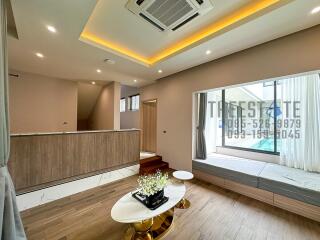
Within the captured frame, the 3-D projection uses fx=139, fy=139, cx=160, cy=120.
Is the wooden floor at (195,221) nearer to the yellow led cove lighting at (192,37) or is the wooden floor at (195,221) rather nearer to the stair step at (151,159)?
the stair step at (151,159)

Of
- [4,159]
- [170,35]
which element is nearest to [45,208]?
[4,159]

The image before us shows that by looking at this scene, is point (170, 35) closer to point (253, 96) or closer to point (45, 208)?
point (253, 96)

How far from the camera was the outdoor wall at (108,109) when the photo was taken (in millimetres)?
4977

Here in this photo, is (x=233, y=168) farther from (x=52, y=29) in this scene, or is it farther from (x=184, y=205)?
(x=52, y=29)

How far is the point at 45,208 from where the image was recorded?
8.09 feet

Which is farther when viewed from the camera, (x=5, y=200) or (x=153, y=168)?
→ (x=153, y=168)

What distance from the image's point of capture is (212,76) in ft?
11.3

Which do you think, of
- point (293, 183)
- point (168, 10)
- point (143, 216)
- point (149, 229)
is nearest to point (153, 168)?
point (149, 229)

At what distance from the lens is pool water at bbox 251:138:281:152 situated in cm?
354

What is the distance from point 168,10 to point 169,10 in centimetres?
1

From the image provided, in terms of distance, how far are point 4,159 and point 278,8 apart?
3571mm

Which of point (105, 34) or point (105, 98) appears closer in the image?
point (105, 34)

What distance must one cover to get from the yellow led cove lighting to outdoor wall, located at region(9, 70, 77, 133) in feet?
10.0

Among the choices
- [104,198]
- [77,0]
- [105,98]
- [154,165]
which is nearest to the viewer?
[77,0]
